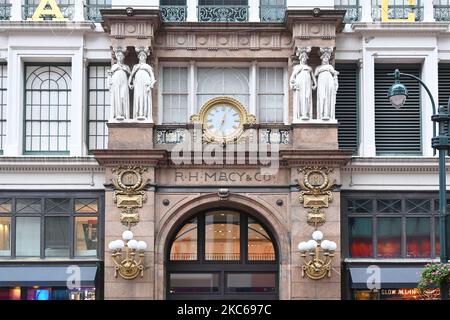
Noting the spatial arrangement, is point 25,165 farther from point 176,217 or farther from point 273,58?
point 273,58

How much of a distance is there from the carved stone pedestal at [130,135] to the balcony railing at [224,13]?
12.9 feet

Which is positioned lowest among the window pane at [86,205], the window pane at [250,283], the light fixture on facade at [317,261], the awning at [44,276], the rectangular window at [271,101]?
the window pane at [250,283]

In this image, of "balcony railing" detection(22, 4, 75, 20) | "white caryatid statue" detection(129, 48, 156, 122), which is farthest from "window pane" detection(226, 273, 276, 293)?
"balcony railing" detection(22, 4, 75, 20)

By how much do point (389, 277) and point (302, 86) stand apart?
606cm

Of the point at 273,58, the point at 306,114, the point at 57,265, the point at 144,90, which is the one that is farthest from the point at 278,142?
the point at 57,265

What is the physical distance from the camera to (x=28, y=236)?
22188mm

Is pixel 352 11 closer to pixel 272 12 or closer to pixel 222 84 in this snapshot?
pixel 272 12

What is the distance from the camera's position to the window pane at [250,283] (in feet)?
73.2

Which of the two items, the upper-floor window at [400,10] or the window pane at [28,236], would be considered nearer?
the window pane at [28,236]

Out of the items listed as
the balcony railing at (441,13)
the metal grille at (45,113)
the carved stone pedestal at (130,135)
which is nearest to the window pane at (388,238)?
the balcony railing at (441,13)

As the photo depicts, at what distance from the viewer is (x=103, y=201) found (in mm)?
22141

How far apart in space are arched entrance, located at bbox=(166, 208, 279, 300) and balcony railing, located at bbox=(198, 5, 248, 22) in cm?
584

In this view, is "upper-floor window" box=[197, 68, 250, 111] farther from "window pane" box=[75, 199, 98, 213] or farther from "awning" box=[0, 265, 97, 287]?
"awning" box=[0, 265, 97, 287]

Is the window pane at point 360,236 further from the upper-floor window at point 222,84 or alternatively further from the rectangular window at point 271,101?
the upper-floor window at point 222,84
